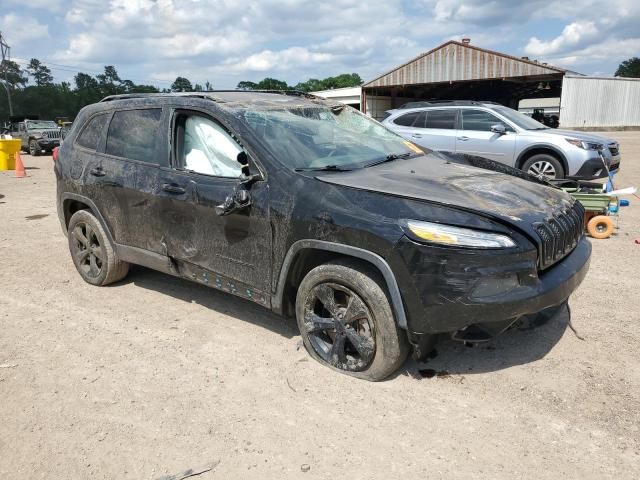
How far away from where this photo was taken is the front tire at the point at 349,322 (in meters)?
2.98

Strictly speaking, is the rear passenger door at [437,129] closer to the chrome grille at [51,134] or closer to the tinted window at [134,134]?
the tinted window at [134,134]

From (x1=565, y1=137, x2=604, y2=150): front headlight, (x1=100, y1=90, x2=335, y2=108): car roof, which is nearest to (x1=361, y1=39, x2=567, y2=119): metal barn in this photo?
(x1=565, y1=137, x2=604, y2=150): front headlight

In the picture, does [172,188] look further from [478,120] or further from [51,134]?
[51,134]

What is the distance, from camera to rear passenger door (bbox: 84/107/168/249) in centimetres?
420

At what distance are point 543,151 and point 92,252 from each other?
7945 millimetres

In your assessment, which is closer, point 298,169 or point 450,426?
point 450,426

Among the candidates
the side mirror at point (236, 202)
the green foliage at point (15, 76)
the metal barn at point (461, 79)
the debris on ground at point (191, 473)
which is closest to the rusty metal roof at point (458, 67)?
the metal barn at point (461, 79)

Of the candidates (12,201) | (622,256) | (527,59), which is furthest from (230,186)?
(527,59)

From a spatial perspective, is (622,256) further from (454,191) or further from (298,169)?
(298,169)

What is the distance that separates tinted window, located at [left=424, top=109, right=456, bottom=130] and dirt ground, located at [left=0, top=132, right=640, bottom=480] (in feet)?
21.3

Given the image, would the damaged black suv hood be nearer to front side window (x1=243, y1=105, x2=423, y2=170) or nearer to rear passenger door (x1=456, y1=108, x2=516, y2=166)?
front side window (x1=243, y1=105, x2=423, y2=170)

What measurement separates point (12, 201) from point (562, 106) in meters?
29.2

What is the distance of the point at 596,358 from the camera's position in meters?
3.41

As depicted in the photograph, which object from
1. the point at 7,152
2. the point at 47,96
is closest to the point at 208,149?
the point at 7,152
